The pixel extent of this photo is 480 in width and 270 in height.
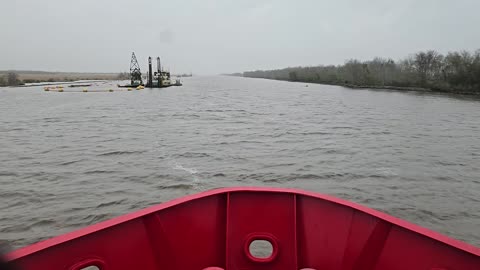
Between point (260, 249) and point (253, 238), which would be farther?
point (260, 249)

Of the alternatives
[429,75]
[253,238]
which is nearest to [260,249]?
[253,238]

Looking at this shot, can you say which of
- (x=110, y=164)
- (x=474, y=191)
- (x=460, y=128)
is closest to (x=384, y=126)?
(x=460, y=128)

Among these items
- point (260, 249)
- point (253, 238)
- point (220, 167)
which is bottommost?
point (260, 249)

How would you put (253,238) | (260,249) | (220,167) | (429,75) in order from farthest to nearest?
1. (429,75)
2. (220,167)
3. (260,249)
4. (253,238)

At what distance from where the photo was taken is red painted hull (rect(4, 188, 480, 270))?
118 inches

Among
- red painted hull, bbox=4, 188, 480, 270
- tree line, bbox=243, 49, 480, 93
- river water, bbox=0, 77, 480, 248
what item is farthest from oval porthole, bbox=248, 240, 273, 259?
tree line, bbox=243, 49, 480, 93

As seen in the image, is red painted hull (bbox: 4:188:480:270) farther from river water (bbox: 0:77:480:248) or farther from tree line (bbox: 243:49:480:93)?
tree line (bbox: 243:49:480:93)

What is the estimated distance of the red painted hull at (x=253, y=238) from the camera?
3.00 meters

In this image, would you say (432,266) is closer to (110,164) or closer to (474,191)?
(474,191)

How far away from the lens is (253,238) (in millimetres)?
3877

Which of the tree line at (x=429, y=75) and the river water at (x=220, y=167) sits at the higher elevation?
the tree line at (x=429, y=75)

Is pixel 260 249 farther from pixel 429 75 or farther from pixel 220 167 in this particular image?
pixel 429 75

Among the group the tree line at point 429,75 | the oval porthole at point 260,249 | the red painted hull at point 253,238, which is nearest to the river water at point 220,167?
the oval porthole at point 260,249

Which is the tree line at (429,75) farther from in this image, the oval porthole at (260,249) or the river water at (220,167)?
the oval porthole at (260,249)
